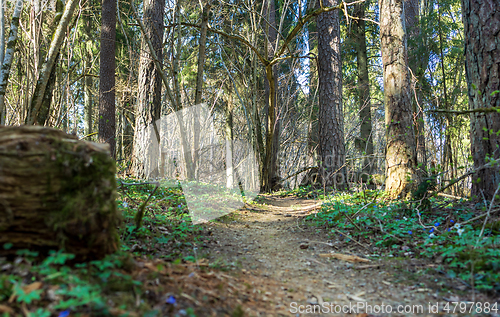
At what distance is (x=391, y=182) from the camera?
5.82 m

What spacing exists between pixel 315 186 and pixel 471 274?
7.68 meters

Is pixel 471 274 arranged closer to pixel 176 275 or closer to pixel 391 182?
pixel 176 275

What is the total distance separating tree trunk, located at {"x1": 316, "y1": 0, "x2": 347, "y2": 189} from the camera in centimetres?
938

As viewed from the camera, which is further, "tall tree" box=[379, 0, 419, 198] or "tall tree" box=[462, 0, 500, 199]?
"tall tree" box=[379, 0, 419, 198]

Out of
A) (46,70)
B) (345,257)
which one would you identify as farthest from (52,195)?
→ (46,70)

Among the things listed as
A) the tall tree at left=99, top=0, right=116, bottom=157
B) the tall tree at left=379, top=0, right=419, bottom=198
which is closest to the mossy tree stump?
the tall tree at left=379, top=0, right=419, bottom=198

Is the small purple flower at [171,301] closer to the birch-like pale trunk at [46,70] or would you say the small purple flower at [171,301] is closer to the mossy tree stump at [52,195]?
the mossy tree stump at [52,195]

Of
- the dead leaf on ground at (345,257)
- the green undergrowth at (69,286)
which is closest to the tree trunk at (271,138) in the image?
the dead leaf on ground at (345,257)

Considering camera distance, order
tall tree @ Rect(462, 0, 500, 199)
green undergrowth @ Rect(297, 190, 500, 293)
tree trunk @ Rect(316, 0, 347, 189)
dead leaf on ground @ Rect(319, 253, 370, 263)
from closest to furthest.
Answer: green undergrowth @ Rect(297, 190, 500, 293)
dead leaf on ground @ Rect(319, 253, 370, 263)
tall tree @ Rect(462, 0, 500, 199)
tree trunk @ Rect(316, 0, 347, 189)

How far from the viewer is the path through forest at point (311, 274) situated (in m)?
2.44

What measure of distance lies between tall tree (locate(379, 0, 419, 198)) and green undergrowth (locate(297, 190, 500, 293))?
1.84ft

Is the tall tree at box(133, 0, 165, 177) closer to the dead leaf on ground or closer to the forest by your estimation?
the forest

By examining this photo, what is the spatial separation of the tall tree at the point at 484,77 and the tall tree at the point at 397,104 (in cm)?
137

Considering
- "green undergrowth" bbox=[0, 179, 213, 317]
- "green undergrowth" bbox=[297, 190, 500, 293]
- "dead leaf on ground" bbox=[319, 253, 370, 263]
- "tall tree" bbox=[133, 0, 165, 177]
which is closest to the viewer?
"green undergrowth" bbox=[0, 179, 213, 317]
